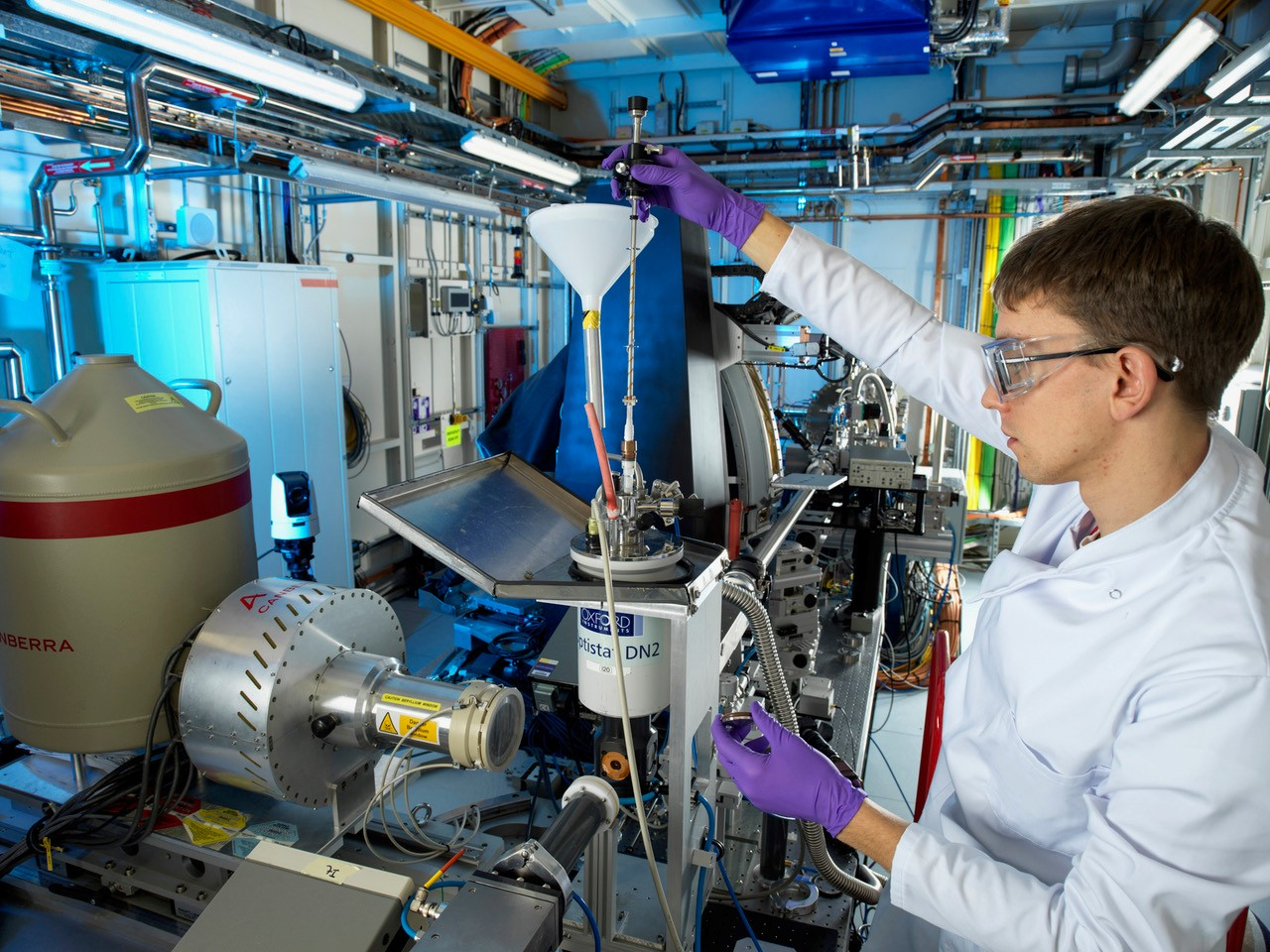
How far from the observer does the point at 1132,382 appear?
0.95m

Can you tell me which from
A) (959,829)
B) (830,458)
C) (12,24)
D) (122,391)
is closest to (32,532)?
(122,391)

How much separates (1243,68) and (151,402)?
3.73 m

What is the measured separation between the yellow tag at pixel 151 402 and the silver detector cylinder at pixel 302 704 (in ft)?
1.36

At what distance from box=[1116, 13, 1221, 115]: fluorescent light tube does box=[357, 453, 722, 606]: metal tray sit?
10.3 feet

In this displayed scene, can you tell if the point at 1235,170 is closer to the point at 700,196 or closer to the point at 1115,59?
the point at 1115,59

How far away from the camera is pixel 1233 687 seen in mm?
Result: 827

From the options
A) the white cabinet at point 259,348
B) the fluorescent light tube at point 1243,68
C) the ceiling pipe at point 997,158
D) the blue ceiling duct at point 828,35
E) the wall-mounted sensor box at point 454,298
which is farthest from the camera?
the wall-mounted sensor box at point 454,298

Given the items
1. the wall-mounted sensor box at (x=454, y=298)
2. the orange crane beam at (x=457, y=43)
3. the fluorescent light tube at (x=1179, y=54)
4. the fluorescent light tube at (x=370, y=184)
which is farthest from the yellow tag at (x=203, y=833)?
the wall-mounted sensor box at (x=454, y=298)

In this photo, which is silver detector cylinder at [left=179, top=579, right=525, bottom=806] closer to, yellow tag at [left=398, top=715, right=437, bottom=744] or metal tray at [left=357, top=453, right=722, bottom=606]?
yellow tag at [left=398, top=715, right=437, bottom=744]

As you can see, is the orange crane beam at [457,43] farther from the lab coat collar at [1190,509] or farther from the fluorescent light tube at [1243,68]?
the lab coat collar at [1190,509]

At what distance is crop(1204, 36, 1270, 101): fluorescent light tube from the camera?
2.79m

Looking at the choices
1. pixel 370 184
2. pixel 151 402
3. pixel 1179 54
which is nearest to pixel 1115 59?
pixel 1179 54

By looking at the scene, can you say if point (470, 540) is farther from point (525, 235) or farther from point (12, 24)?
point (525, 235)

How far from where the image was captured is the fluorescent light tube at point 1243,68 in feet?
9.16
